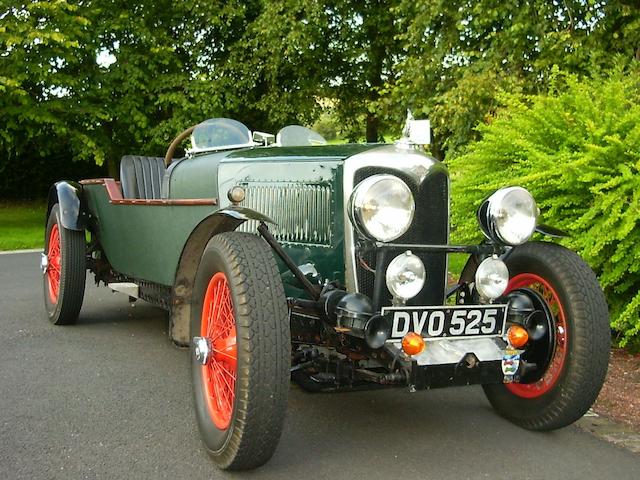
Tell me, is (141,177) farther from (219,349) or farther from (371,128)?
(371,128)

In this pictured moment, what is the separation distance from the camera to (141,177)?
224 inches

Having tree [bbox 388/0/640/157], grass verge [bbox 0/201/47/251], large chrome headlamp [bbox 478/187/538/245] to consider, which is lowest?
grass verge [bbox 0/201/47/251]

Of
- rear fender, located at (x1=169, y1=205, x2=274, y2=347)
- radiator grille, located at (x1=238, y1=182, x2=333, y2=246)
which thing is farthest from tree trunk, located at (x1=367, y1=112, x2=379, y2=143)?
rear fender, located at (x1=169, y1=205, x2=274, y2=347)

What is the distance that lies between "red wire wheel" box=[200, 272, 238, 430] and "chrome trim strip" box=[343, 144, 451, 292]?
2.08ft

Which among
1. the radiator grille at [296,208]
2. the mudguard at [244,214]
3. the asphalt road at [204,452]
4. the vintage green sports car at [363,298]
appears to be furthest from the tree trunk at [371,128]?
the mudguard at [244,214]

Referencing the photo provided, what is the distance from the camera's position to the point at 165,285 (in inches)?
176

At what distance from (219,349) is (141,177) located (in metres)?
2.82

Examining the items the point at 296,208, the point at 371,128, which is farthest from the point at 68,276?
the point at 371,128

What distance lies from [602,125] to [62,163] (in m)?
17.1

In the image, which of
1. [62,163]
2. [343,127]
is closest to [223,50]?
[343,127]

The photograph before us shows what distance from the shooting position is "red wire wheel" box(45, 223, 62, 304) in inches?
237

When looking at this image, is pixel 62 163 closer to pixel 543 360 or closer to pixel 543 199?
pixel 543 199

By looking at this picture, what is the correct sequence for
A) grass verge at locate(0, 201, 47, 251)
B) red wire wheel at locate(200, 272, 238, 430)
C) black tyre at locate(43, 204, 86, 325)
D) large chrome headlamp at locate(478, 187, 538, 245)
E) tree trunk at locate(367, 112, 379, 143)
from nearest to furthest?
red wire wheel at locate(200, 272, 238, 430), large chrome headlamp at locate(478, 187, 538, 245), black tyre at locate(43, 204, 86, 325), grass verge at locate(0, 201, 47, 251), tree trunk at locate(367, 112, 379, 143)

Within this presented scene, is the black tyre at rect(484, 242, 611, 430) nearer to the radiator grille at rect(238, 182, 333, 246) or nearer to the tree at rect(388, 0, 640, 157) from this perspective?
the radiator grille at rect(238, 182, 333, 246)
